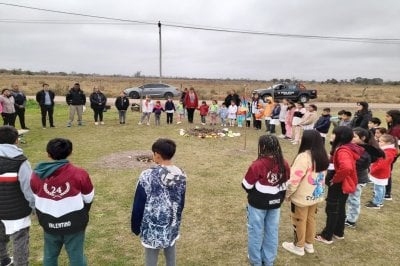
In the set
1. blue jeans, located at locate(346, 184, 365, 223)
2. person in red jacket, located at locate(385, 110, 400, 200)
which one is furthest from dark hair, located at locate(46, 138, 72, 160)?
person in red jacket, located at locate(385, 110, 400, 200)

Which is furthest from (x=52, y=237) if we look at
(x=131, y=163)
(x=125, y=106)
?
(x=125, y=106)

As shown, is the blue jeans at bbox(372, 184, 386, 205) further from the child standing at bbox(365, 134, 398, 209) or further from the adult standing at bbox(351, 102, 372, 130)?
the adult standing at bbox(351, 102, 372, 130)

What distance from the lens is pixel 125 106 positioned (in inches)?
621

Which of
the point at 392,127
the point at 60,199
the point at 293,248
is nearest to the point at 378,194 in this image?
the point at 392,127

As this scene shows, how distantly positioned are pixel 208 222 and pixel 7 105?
30.8 ft

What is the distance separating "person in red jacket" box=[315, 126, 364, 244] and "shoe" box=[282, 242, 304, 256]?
0.56 meters

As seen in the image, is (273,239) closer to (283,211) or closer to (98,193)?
(283,211)

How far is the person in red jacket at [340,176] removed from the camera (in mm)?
4668

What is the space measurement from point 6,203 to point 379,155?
16.8ft

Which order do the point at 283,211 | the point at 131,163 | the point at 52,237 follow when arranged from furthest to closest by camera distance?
the point at 131,163
the point at 283,211
the point at 52,237

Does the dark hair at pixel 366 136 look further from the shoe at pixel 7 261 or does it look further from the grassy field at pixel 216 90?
the grassy field at pixel 216 90

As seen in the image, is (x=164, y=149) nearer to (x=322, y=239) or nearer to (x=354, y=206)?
(x=322, y=239)

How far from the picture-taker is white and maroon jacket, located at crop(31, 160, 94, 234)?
10.3ft

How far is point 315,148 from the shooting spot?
427 centimetres
